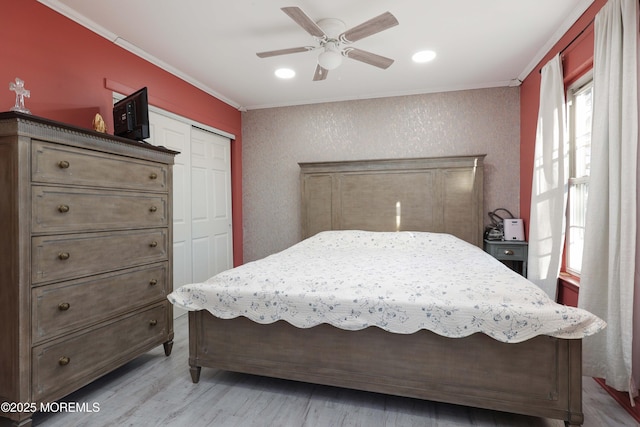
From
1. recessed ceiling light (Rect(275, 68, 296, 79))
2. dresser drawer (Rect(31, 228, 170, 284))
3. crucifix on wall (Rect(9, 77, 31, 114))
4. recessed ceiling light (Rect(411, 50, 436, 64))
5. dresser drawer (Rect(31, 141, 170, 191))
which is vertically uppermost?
recessed ceiling light (Rect(411, 50, 436, 64))

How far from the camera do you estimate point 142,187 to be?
2266mm

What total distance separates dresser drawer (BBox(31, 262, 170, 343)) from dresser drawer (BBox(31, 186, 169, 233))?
0.31m

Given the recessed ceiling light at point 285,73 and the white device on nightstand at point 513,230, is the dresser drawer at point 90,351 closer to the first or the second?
the recessed ceiling light at point 285,73

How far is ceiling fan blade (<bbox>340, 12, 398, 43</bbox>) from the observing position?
76.5 inches

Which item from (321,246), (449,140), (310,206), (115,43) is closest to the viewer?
(115,43)

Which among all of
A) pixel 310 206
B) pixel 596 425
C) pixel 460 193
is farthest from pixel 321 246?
pixel 596 425

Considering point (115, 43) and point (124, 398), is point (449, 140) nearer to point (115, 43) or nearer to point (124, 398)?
point (115, 43)

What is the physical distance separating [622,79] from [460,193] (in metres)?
1.94

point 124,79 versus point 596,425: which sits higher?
point 124,79

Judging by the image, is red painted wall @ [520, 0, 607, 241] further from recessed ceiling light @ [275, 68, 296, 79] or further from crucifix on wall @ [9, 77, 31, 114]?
crucifix on wall @ [9, 77, 31, 114]

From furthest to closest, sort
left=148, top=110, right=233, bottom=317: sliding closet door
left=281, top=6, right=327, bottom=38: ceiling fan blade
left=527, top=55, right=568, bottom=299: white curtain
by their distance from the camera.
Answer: left=148, top=110, right=233, bottom=317: sliding closet door, left=527, top=55, right=568, bottom=299: white curtain, left=281, top=6, right=327, bottom=38: ceiling fan blade

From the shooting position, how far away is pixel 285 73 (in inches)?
133

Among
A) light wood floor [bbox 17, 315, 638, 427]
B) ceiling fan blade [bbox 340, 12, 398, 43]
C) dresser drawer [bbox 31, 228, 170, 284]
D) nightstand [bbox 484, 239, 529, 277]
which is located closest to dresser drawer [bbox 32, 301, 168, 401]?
light wood floor [bbox 17, 315, 638, 427]

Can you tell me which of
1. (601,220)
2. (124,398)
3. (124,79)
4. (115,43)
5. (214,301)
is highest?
(115,43)
